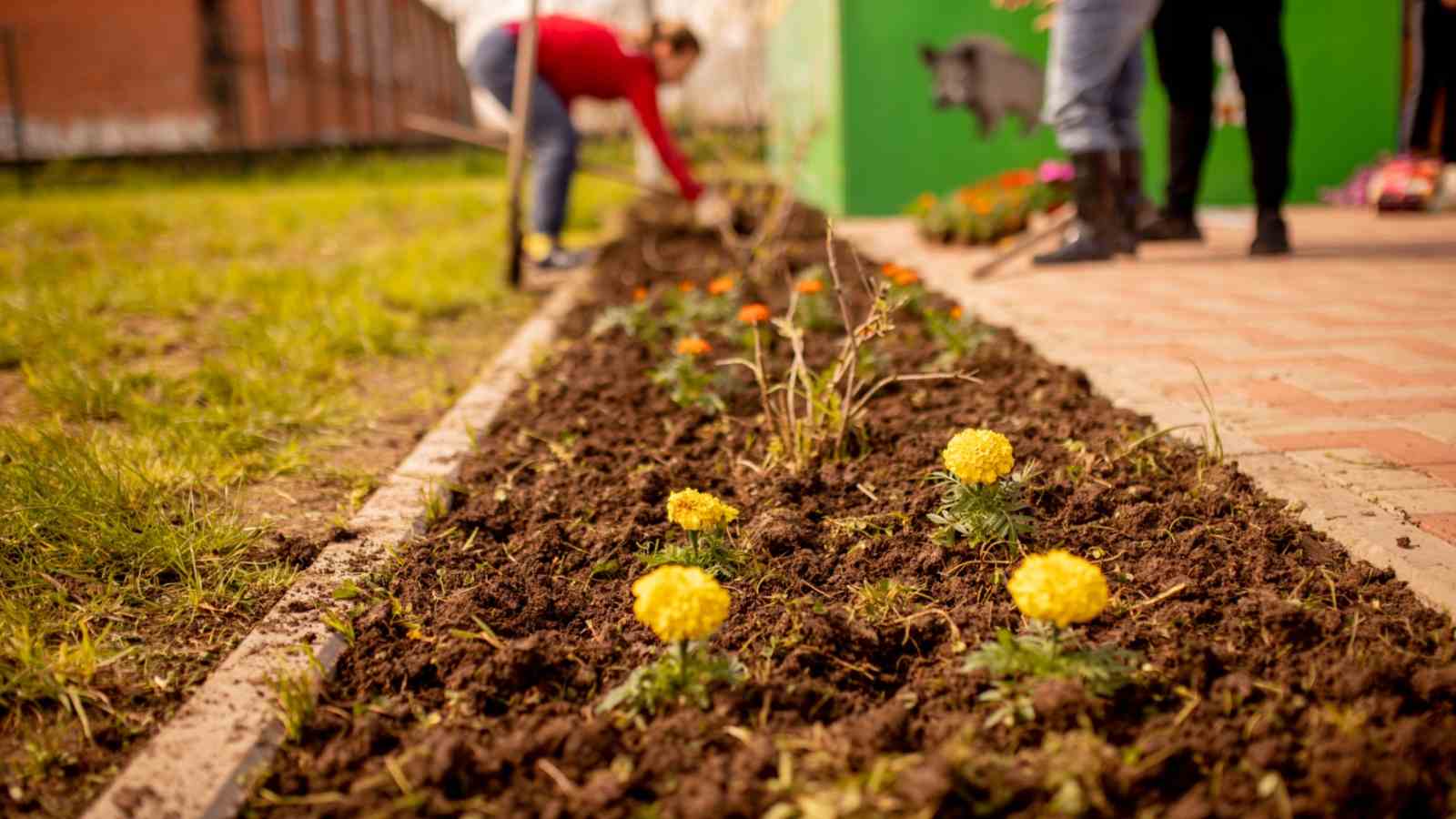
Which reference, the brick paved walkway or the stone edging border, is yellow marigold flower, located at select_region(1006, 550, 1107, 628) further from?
the stone edging border

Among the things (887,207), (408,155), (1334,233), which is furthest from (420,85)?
(1334,233)

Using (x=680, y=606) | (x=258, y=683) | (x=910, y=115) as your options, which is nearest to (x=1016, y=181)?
(x=910, y=115)

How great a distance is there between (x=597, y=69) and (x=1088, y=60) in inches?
95.6

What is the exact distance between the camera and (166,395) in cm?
291

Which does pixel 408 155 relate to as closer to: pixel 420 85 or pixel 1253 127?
pixel 1253 127

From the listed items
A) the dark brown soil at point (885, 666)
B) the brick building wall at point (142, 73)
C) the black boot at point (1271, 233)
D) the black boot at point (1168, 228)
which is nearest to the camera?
the dark brown soil at point (885, 666)

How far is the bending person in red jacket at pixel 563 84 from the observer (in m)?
5.21

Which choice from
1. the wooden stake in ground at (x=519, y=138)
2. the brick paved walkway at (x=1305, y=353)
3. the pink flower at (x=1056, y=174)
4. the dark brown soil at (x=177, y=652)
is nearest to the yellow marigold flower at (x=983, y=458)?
the brick paved walkway at (x=1305, y=353)

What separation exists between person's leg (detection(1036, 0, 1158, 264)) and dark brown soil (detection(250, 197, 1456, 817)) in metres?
2.16

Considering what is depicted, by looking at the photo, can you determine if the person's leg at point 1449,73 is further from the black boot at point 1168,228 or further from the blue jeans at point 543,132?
the blue jeans at point 543,132

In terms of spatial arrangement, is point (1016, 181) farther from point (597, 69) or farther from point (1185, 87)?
point (597, 69)

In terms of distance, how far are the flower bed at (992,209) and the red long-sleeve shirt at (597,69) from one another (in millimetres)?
1202

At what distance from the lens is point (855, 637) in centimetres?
150

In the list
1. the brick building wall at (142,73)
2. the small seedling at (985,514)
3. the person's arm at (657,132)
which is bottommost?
the small seedling at (985,514)
